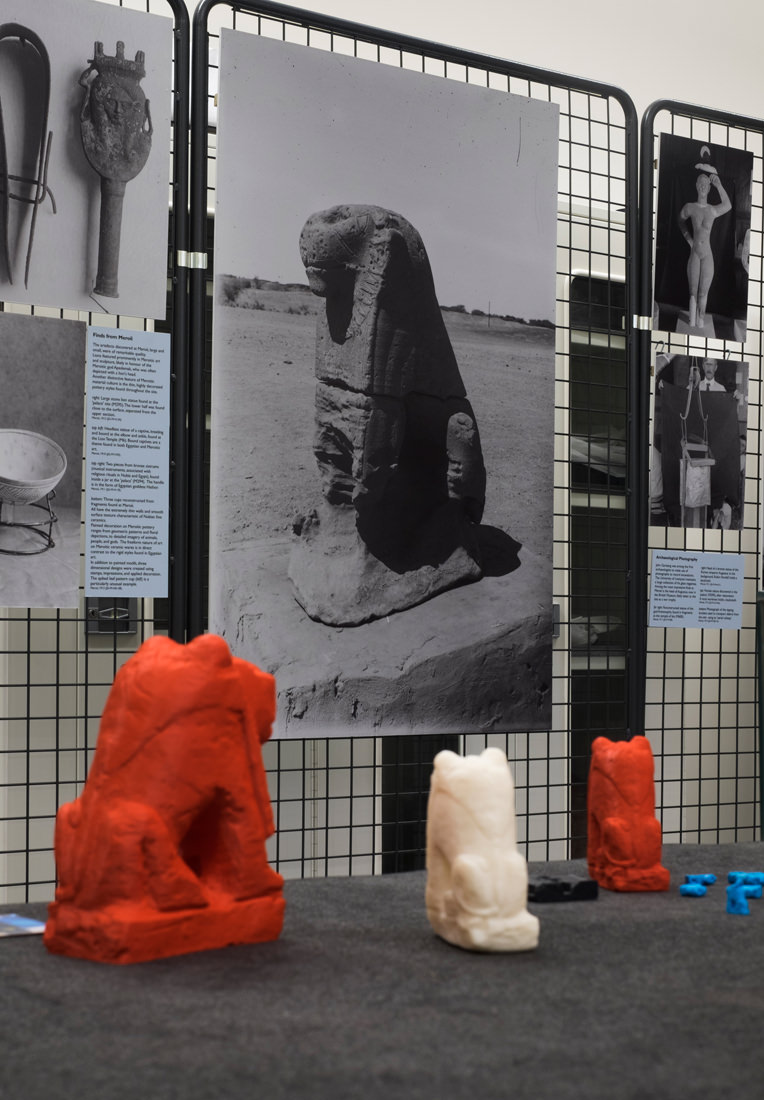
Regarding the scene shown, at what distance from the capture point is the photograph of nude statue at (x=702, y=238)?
9.04 ft

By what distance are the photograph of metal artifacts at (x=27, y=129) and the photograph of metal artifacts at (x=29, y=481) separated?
30cm

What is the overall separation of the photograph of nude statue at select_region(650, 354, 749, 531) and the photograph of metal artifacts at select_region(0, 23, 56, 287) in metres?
Answer: 1.49

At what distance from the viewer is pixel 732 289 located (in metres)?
2.84

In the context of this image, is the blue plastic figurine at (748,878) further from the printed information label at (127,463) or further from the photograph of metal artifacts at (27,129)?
the photograph of metal artifacts at (27,129)

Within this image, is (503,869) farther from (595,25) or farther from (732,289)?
(595,25)

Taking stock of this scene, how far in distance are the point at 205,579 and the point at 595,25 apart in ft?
6.98

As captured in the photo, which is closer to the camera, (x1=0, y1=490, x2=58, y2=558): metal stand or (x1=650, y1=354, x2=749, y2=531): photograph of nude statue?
(x1=0, y1=490, x2=58, y2=558): metal stand

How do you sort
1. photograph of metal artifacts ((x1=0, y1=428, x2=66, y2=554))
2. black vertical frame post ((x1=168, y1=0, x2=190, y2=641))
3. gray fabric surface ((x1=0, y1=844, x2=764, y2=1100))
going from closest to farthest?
gray fabric surface ((x1=0, y1=844, x2=764, y2=1100))
photograph of metal artifacts ((x1=0, y1=428, x2=66, y2=554))
black vertical frame post ((x1=168, y1=0, x2=190, y2=641))

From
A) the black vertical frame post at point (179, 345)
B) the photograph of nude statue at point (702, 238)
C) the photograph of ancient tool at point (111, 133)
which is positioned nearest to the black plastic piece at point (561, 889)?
the black vertical frame post at point (179, 345)

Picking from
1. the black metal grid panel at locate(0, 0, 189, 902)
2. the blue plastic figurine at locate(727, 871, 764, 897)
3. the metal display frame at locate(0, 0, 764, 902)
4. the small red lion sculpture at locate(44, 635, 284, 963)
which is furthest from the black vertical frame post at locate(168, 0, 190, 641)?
the blue plastic figurine at locate(727, 871, 764, 897)

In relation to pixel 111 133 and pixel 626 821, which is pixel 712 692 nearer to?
pixel 626 821

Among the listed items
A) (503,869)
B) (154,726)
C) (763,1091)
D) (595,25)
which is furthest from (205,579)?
(595,25)

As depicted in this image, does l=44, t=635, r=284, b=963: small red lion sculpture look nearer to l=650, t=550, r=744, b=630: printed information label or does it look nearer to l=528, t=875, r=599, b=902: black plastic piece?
l=528, t=875, r=599, b=902: black plastic piece

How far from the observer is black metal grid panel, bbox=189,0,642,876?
236 cm
